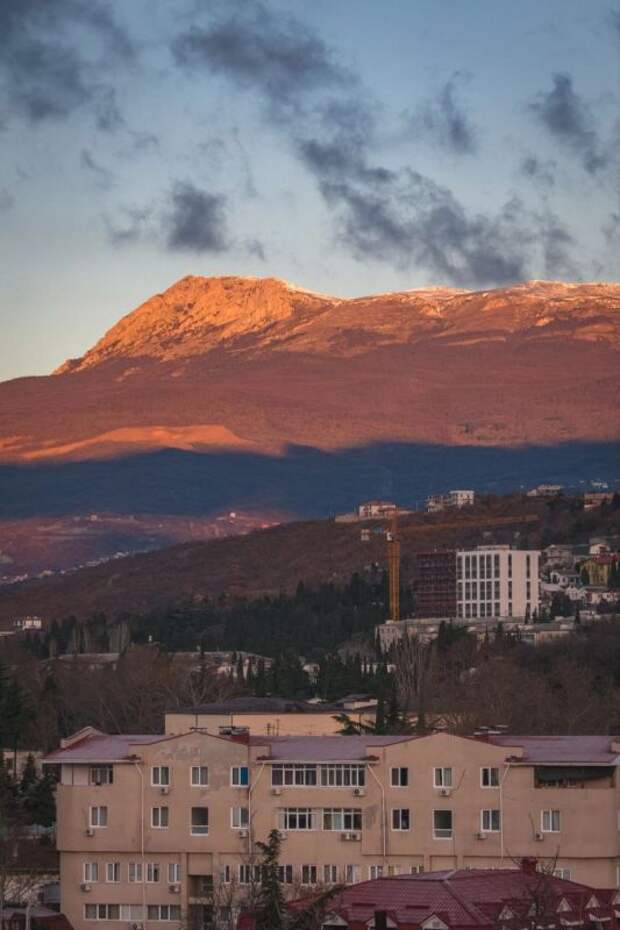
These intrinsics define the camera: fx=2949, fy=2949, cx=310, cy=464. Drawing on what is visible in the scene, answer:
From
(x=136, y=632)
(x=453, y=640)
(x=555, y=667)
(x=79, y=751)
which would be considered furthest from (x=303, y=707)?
(x=136, y=632)

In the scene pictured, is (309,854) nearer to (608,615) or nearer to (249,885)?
(249,885)

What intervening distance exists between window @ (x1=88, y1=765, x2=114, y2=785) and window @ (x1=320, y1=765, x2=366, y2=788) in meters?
5.50

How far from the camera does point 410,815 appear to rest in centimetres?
7344

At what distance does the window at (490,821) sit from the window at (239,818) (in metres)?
5.99

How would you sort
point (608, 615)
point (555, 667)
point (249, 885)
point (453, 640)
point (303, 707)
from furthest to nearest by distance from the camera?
point (608, 615)
point (453, 640)
point (555, 667)
point (303, 707)
point (249, 885)

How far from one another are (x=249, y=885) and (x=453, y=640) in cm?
8028

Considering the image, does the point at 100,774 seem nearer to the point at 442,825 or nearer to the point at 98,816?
Result: the point at 98,816

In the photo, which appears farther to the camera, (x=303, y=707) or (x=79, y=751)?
(x=303, y=707)

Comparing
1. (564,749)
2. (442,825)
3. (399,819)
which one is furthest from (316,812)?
(564,749)

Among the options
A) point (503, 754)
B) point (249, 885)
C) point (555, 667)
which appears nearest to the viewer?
point (249, 885)

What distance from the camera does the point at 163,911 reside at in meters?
72.4

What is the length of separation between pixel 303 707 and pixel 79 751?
68.5 ft

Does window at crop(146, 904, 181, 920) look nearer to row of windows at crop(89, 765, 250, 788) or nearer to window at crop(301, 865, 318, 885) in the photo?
window at crop(301, 865, 318, 885)

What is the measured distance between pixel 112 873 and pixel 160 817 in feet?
6.44
